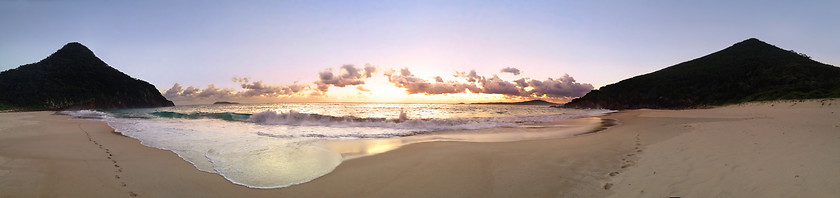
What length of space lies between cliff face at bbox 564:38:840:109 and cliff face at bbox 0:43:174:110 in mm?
138954

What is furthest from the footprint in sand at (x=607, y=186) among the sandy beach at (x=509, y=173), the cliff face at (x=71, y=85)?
the cliff face at (x=71, y=85)

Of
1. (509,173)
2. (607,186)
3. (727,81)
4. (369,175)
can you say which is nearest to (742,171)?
(607,186)

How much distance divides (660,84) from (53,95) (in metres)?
157

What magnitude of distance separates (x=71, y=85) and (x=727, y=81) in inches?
6905

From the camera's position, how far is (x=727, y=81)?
6200cm

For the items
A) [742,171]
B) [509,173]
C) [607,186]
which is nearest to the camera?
[742,171]

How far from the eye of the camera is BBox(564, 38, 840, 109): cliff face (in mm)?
50500

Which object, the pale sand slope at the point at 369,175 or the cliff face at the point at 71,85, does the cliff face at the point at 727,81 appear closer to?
the pale sand slope at the point at 369,175

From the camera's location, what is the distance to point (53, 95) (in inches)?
3295

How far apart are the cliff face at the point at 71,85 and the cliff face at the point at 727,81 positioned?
139 m

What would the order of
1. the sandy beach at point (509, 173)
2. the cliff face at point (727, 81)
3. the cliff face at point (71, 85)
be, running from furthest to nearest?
the cliff face at point (71, 85) < the cliff face at point (727, 81) < the sandy beach at point (509, 173)

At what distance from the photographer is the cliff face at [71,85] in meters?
77.5

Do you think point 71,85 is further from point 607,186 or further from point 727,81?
point 727,81

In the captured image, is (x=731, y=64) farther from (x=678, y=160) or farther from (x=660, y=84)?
(x=678, y=160)
